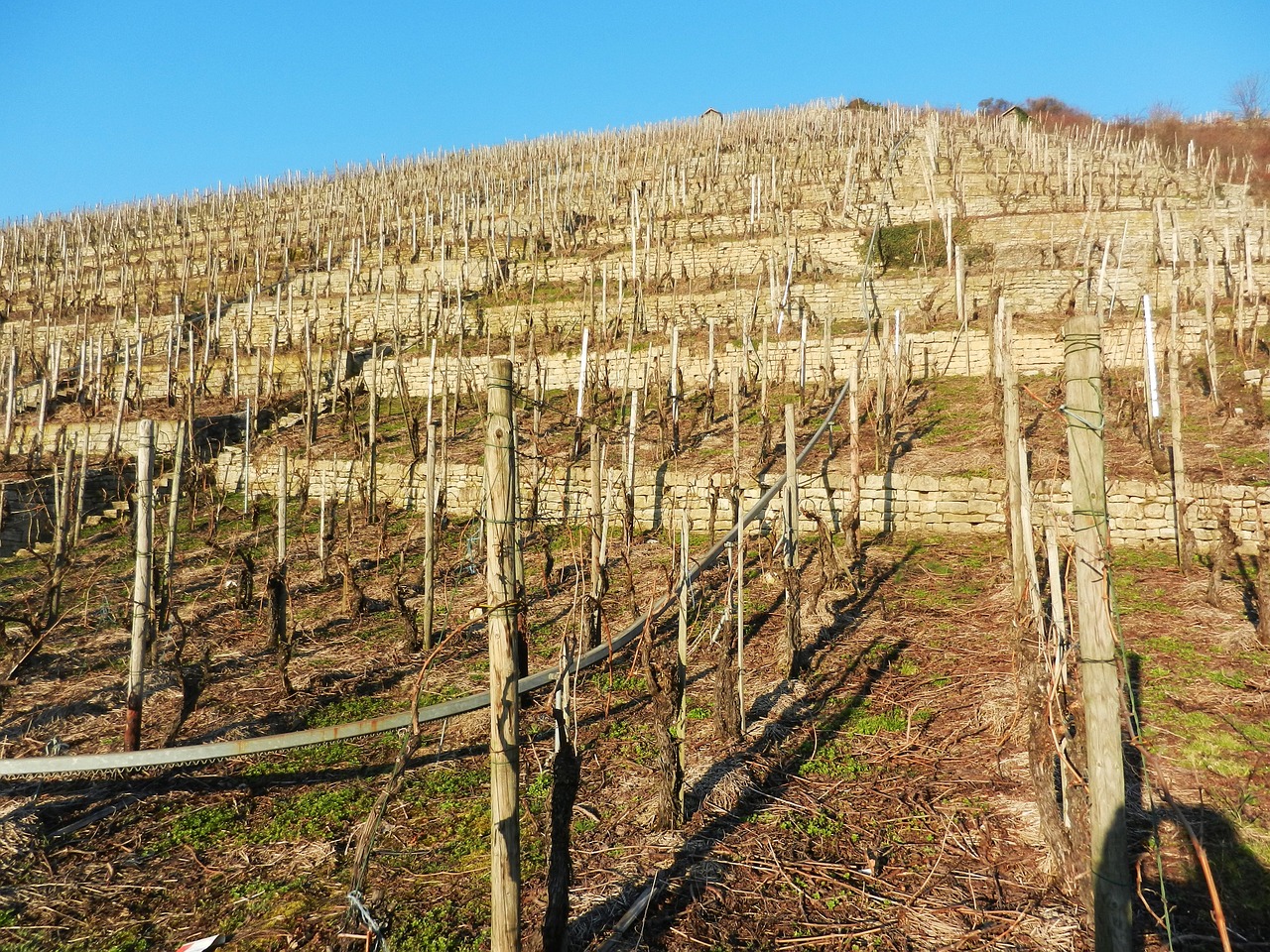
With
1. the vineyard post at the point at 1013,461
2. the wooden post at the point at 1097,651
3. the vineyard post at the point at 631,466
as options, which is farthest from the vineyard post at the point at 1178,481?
the wooden post at the point at 1097,651

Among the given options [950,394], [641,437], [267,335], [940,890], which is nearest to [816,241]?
[950,394]

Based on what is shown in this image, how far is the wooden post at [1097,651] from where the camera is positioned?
91.8 inches

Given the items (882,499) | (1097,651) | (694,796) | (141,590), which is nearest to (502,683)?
(694,796)

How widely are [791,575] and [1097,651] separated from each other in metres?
2.85

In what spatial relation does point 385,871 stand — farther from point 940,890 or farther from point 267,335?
point 267,335

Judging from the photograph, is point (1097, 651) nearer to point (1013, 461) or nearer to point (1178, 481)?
point (1013, 461)

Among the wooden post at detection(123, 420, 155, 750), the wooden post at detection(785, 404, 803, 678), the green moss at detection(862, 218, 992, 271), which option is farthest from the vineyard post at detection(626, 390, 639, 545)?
the green moss at detection(862, 218, 992, 271)

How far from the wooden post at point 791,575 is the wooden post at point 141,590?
3.91 metres

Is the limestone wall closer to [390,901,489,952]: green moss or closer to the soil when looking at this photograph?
the soil

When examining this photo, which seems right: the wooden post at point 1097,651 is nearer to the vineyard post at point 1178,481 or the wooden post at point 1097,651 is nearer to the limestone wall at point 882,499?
the limestone wall at point 882,499

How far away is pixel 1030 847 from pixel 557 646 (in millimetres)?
3361

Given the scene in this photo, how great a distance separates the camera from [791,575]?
5160 mm

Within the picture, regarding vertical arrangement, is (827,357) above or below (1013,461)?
above

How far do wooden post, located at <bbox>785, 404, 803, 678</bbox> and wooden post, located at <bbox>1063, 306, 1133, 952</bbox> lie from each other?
2734 millimetres
